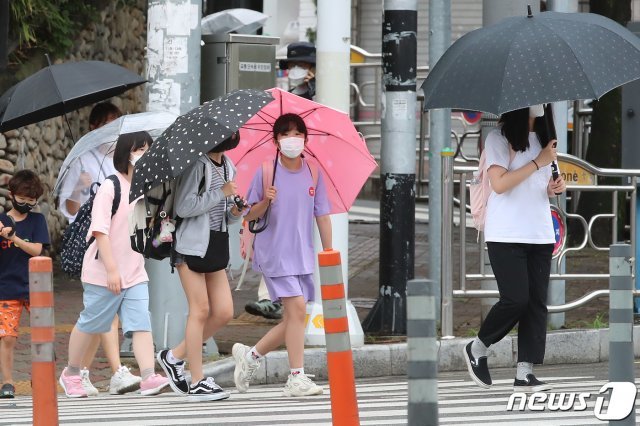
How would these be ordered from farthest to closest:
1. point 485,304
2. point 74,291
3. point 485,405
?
1. point 74,291
2. point 485,304
3. point 485,405

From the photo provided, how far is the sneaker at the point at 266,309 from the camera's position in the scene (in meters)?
12.6

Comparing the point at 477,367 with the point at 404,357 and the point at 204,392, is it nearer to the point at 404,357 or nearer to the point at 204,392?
the point at 204,392

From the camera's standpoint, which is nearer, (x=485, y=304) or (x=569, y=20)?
(x=569, y=20)

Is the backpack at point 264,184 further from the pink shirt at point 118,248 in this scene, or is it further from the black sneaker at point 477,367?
the black sneaker at point 477,367

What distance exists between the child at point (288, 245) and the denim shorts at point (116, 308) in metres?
0.62

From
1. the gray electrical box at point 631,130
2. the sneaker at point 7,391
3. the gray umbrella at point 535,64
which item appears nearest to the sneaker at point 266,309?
the gray electrical box at point 631,130

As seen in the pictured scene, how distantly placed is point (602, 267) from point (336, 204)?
13.6ft

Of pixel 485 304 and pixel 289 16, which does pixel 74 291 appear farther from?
pixel 289 16

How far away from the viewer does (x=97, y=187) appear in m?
9.59

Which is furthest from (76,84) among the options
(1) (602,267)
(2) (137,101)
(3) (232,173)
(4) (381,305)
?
(2) (137,101)

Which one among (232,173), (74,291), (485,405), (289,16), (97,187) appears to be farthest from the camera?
(289,16)

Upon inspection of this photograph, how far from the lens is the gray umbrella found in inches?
320

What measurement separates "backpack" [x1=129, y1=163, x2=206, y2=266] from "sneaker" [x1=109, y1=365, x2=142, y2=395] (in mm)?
1159

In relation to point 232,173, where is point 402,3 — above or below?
above
